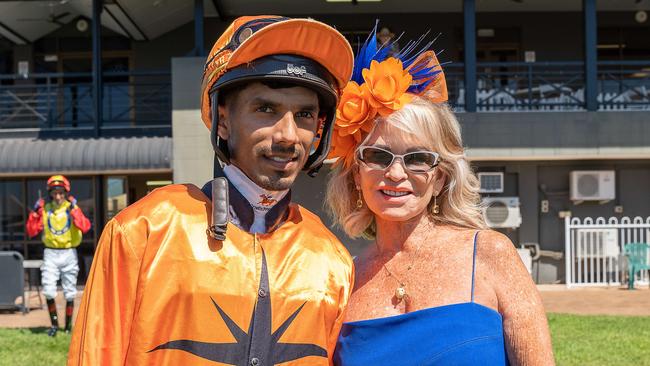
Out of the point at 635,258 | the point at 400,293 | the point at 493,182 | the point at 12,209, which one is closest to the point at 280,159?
the point at 400,293

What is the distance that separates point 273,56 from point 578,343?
20.9ft

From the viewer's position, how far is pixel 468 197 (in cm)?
267

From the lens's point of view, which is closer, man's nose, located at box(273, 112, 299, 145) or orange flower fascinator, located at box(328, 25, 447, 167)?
man's nose, located at box(273, 112, 299, 145)

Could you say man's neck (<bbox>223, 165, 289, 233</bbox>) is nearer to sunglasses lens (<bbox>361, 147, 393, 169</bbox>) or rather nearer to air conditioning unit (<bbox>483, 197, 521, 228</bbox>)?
sunglasses lens (<bbox>361, 147, 393, 169</bbox>)

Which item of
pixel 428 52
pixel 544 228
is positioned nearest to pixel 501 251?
pixel 428 52

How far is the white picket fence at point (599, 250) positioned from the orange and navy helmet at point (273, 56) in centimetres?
1173

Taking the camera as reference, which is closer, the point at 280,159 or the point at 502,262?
the point at 280,159

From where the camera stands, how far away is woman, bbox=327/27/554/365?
228 cm

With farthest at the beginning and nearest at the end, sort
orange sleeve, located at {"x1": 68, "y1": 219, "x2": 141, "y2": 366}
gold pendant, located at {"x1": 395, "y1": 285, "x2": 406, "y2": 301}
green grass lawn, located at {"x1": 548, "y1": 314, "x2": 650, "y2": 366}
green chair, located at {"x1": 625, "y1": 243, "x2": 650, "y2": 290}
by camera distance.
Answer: green chair, located at {"x1": 625, "y1": 243, "x2": 650, "y2": 290} < green grass lawn, located at {"x1": 548, "y1": 314, "x2": 650, "y2": 366} < gold pendant, located at {"x1": 395, "y1": 285, "x2": 406, "y2": 301} < orange sleeve, located at {"x1": 68, "y1": 219, "x2": 141, "y2": 366}

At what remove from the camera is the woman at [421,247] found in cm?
228

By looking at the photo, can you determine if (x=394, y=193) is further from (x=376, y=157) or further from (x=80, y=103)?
(x=80, y=103)

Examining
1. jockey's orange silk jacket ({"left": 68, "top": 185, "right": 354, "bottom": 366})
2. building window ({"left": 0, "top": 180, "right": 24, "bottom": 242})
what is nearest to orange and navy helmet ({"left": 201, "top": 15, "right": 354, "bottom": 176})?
jockey's orange silk jacket ({"left": 68, "top": 185, "right": 354, "bottom": 366})

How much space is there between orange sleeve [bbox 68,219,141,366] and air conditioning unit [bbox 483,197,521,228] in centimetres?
1225

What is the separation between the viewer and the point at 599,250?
42.7 ft
